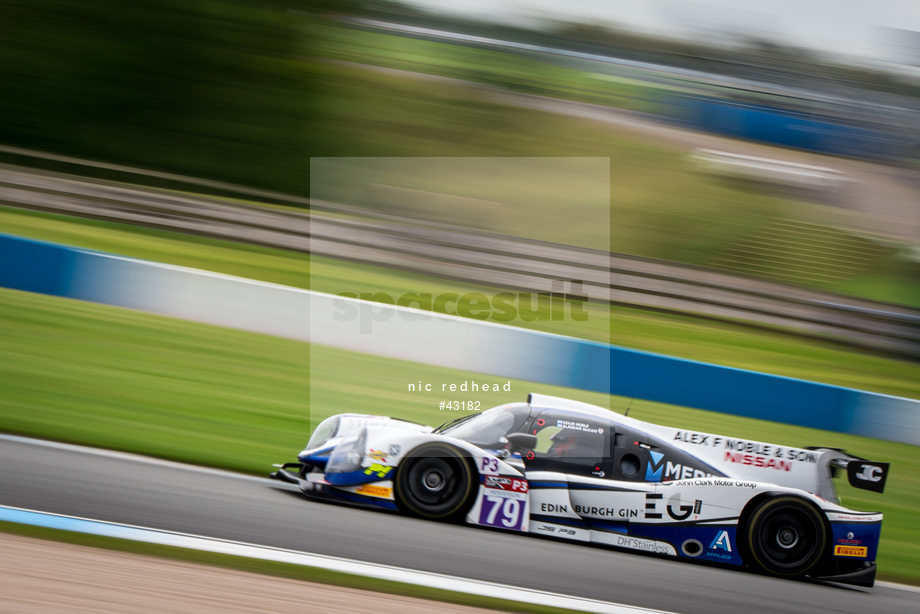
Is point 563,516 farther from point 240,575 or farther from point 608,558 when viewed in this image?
point 240,575

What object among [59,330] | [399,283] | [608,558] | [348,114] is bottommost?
[608,558]

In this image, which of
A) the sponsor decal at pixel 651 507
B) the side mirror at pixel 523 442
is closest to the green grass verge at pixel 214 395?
the side mirror at pixel 523 442

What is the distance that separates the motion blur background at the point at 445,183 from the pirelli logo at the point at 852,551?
1.73 meters

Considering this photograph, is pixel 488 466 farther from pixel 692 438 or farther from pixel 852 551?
pixel 852 551

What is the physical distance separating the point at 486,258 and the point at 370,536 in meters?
5.00

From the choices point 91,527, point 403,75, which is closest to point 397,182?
point 403,75

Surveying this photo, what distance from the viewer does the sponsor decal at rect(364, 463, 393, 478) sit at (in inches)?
181

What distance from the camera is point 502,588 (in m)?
3.86

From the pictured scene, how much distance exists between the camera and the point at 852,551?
4.78 metres

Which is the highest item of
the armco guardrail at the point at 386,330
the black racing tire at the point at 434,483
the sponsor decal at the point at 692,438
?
the armco guardrail at the point at 386,330

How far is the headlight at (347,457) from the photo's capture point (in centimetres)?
461

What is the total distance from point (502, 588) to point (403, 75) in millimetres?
10279

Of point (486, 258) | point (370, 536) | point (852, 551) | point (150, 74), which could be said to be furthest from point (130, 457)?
point (150, 74)

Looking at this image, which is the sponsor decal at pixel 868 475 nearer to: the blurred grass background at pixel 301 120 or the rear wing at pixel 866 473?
the rear wing at pixel 866 473
